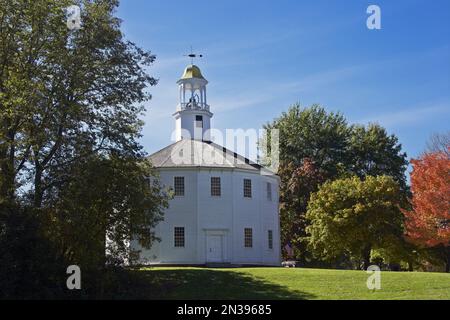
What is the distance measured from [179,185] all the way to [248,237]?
A: 6.01 meters

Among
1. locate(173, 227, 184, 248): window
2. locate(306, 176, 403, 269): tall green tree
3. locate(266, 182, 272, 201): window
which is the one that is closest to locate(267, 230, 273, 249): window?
locate(266, 182, 272, 201): window

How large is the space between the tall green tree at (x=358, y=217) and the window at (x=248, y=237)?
6358 millimetres

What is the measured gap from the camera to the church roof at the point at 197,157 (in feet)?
152

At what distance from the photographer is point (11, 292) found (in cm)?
2494

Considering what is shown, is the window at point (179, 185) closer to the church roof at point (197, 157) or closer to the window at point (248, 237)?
the church roof at point (197, 157)

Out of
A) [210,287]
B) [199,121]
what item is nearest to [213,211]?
[199,121]

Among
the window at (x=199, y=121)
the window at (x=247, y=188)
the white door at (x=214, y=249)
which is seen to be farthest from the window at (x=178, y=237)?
the window at (x=199, y=121)

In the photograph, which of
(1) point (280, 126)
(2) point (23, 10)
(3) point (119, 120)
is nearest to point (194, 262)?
(3) point (119, 120)

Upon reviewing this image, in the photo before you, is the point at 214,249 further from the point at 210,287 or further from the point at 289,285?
the point at 289,285

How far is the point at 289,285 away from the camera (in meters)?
29.4

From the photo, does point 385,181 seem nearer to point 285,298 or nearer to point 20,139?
point 285,298

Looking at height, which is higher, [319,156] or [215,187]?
[319,156]

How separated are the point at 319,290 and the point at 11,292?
40.2 ft
